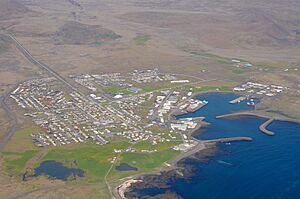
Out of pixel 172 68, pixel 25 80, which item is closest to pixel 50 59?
pixel 25 80

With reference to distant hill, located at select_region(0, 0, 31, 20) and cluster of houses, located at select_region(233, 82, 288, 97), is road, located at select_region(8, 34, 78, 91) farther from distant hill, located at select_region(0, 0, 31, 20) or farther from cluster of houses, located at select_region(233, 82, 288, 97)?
cluster of houses, located at select_region(233, 82, 288, 97)

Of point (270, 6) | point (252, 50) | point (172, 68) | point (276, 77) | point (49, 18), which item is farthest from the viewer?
point (270, 6)

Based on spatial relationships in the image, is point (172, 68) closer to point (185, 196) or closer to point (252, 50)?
point (252, 50)

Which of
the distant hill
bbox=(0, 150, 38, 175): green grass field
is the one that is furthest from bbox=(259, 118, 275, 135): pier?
the distant hill

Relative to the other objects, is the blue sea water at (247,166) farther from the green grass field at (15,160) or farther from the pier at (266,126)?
the green grass field at (15,160)

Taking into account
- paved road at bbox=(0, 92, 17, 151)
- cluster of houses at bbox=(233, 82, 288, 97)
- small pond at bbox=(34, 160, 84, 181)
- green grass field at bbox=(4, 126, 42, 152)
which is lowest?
paved road at bbox=(0, 92, 17, 151)
